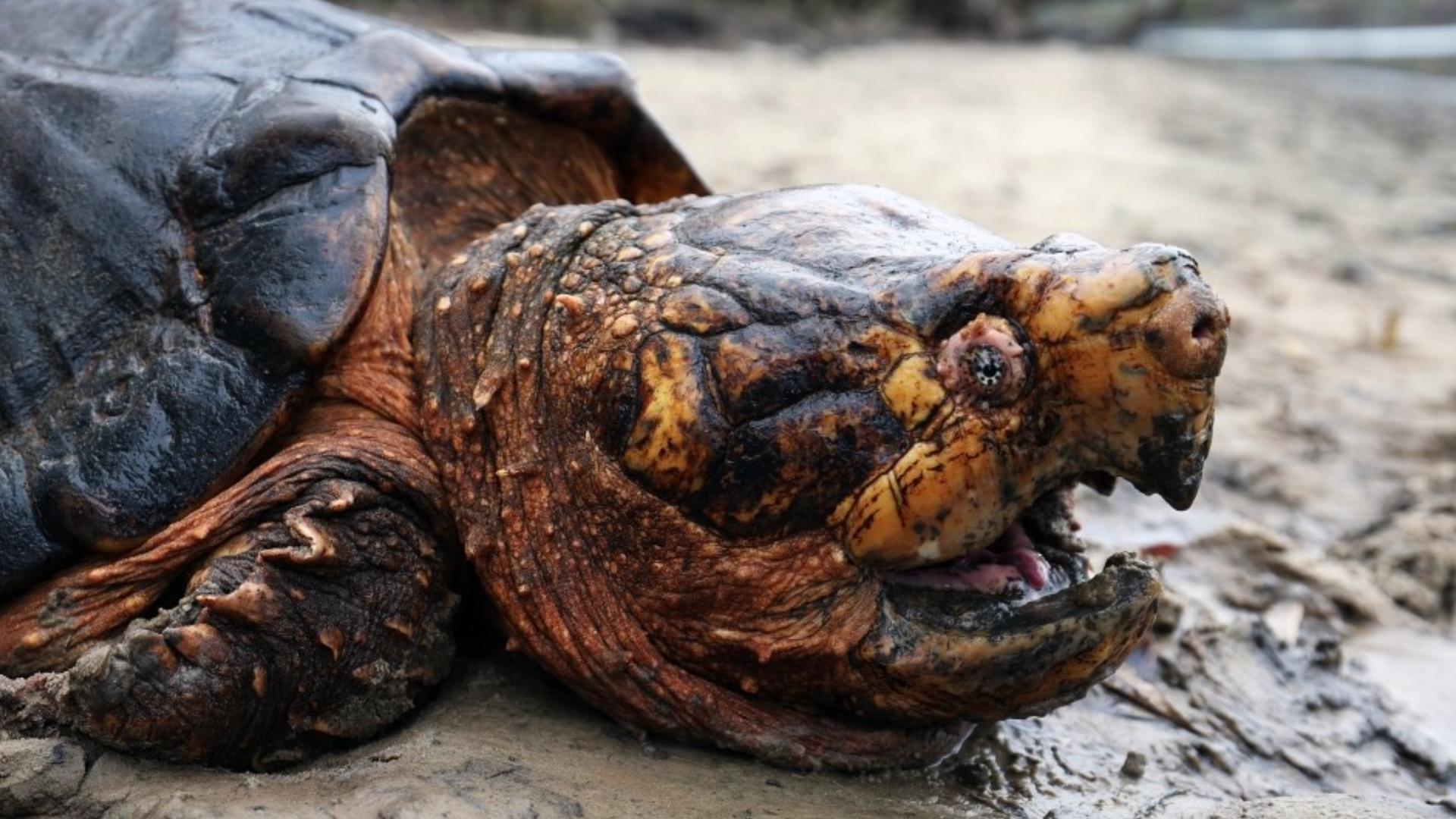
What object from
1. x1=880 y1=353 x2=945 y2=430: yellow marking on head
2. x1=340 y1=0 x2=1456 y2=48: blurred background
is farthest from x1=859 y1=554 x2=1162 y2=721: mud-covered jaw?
x1=340 y1=0 x2=1456 y2=48: blurred background

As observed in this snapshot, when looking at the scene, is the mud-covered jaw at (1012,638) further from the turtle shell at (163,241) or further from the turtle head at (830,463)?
the turtle shell at (163,241)

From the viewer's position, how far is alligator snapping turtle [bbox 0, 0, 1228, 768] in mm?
2076

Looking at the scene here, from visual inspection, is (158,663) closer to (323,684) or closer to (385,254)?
(323,684)

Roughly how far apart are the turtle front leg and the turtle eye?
93 cm

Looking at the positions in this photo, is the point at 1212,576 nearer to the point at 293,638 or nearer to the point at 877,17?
the point at 293,638

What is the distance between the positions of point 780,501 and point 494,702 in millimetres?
651

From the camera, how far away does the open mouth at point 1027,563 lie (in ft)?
7.10

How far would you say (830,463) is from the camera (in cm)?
210

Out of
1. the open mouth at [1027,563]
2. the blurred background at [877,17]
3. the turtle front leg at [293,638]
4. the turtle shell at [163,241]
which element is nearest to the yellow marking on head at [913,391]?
the open mouth at [1027,563]

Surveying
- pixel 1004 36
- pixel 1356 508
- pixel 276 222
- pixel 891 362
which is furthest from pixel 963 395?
pixel 1004 36

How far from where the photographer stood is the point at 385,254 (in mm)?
2486

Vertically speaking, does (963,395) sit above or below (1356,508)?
above

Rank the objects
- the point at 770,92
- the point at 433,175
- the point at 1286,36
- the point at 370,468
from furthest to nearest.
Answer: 1. the point at 1286,36
2. the point at 770,92
3. the point at 433,175
4. the point at 370,468

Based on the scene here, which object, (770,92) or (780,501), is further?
Answer: (770,92)
